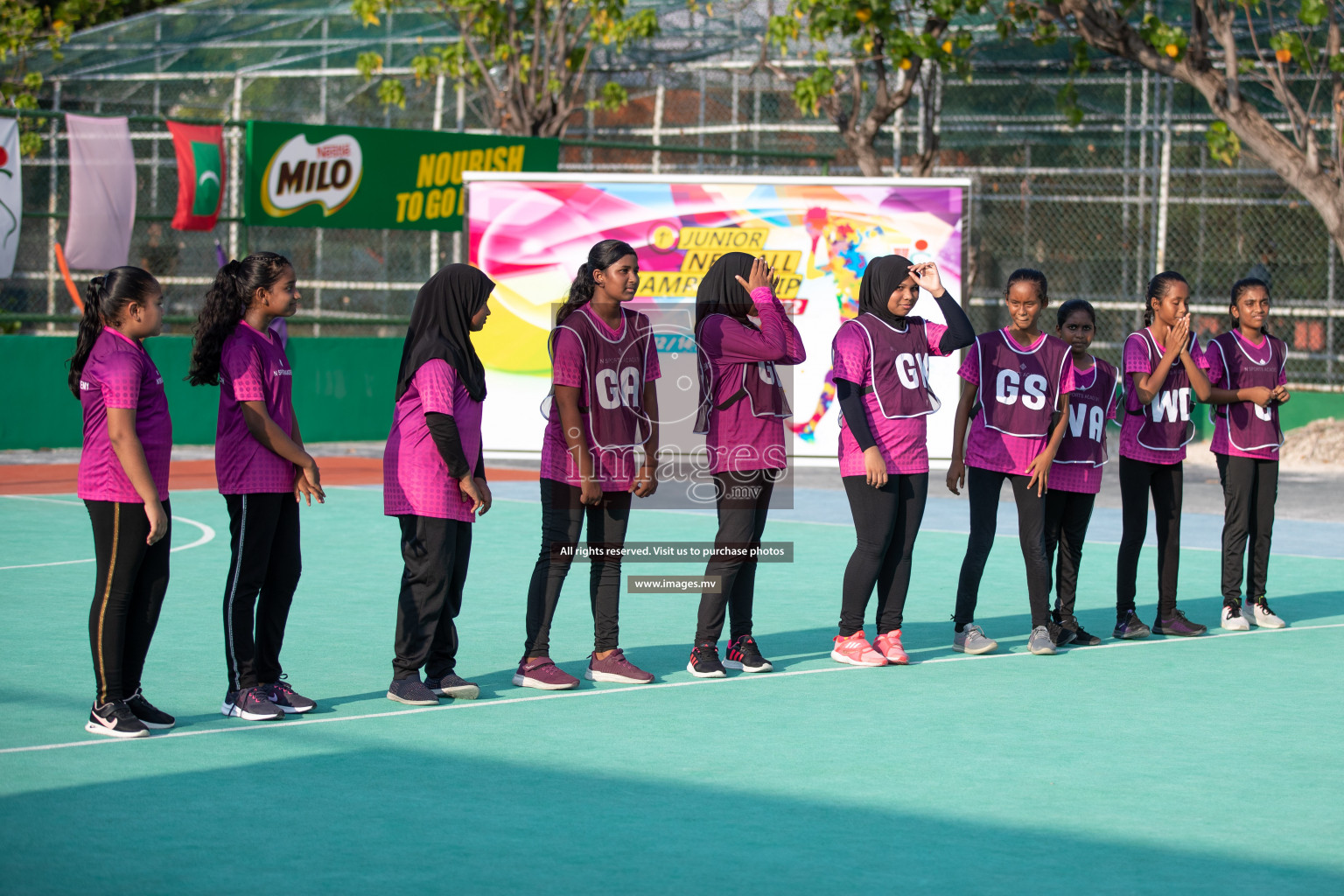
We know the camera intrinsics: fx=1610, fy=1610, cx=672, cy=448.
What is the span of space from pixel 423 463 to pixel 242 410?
2.50ft

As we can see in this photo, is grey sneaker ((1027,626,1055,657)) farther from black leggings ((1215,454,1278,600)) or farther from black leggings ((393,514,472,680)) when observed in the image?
black leggings ((393,514,472,680))

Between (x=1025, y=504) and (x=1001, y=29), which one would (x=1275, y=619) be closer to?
(x=1025, y=504)

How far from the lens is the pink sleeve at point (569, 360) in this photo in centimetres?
695

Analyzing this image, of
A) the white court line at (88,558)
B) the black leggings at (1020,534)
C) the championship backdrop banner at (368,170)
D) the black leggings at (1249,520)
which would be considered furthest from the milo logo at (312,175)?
the black leggings at (1249,520)

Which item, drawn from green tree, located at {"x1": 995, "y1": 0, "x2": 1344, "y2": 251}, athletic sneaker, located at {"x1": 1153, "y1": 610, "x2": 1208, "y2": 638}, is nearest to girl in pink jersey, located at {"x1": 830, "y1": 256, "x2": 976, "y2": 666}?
athletic sneaker, located at {"x1": 1153, "y1": 610, "x2": 1208, "y2": 638}

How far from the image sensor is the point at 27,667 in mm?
7301

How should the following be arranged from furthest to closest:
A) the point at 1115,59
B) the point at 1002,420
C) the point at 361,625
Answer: the point at 1115,59 → the point at 361,625 → the point at 1002,420

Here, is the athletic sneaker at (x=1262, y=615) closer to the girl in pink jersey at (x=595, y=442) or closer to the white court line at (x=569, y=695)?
the white court line at (x=569, y=695)

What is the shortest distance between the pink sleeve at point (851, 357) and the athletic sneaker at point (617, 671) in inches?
65.4

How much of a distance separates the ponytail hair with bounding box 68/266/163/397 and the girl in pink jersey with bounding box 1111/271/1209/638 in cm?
503

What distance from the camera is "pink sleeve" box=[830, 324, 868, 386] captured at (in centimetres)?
753

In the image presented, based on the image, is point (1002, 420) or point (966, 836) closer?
point (966, 836)

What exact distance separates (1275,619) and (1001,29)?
10794 millimetres

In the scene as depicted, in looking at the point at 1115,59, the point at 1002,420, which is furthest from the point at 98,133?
the point at 1115,59
